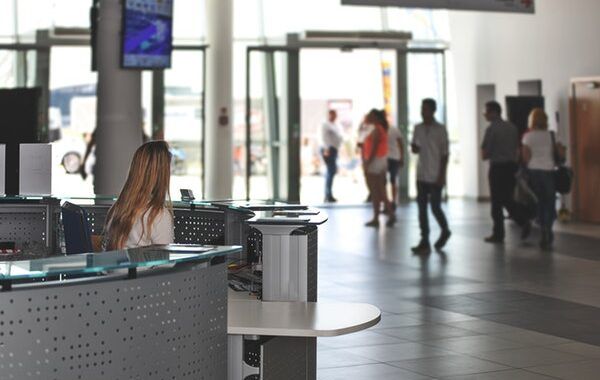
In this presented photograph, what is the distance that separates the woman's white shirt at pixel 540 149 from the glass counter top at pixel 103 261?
9.14 m

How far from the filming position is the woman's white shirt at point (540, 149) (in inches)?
509

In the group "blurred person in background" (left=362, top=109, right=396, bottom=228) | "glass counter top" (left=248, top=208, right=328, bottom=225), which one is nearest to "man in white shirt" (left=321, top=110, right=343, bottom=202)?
"blurred person in background" (left=362, top=109, right=396, bottom=228)

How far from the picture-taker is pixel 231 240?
22.6 feet

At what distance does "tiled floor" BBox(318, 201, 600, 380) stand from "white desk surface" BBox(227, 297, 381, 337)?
1401 millimetres

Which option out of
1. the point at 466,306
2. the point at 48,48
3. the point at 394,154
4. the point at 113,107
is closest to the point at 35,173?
the point at 113,107

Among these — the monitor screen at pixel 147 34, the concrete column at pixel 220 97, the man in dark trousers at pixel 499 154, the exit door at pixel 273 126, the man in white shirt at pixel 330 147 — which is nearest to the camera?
the monitor screen at pixel 147 34

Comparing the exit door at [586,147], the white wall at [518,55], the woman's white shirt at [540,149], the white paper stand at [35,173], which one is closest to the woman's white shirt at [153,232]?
the white paper stand at [35,173]

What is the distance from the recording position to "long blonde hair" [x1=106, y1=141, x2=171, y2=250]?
17.9ft

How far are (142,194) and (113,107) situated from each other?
19.0 ft

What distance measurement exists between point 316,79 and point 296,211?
50.9ft

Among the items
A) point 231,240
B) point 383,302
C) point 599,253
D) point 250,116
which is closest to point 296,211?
point 231,240

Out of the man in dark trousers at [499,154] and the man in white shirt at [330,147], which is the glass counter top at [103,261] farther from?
the man in white shirt at [330,147]

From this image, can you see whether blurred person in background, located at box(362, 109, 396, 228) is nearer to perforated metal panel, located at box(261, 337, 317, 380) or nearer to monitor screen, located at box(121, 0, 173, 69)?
monitor screen, located at box(121, 0, 173, 69)

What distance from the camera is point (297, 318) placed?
4.65 m
